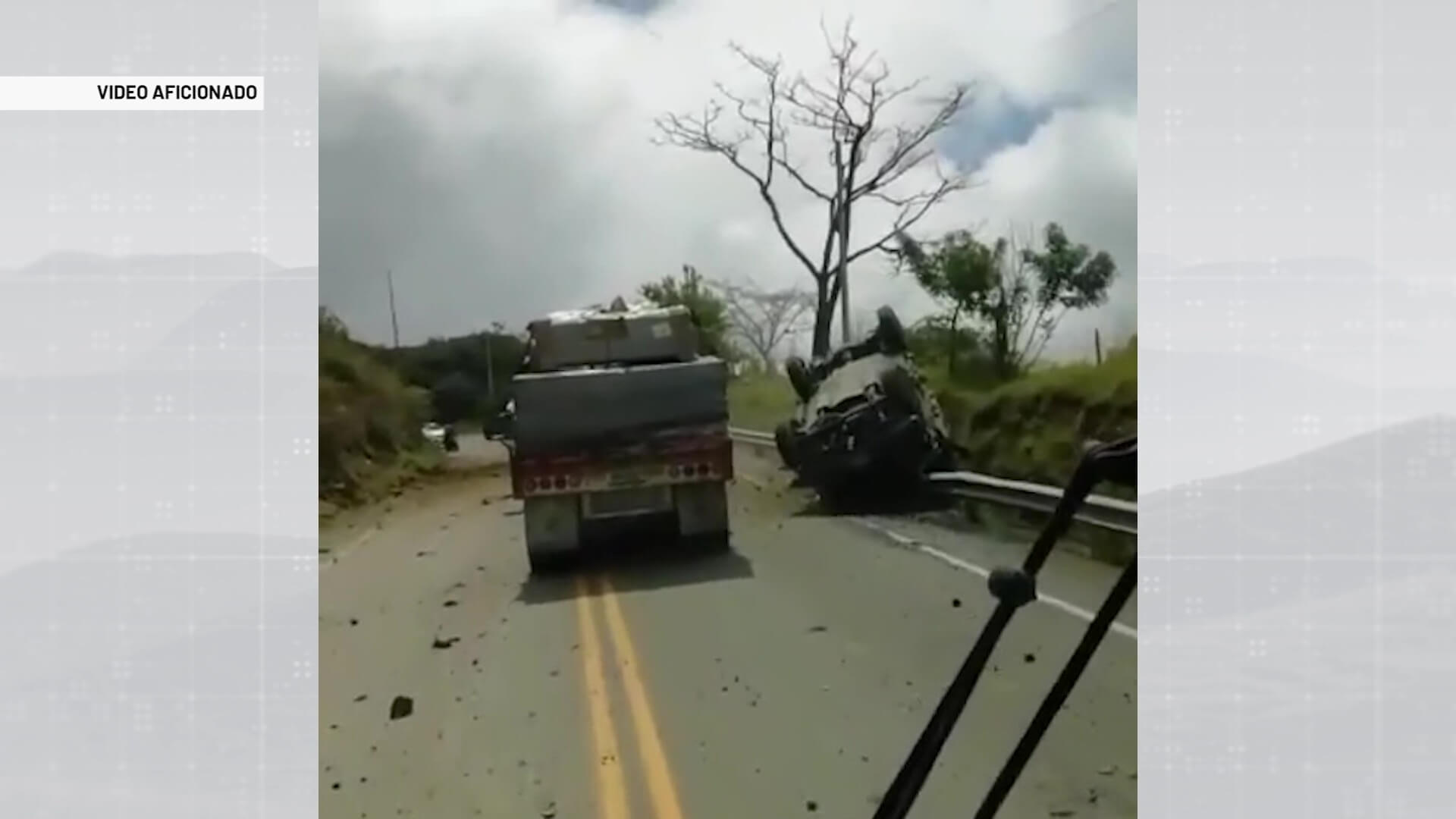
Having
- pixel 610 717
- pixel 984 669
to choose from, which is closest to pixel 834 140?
pixel 984 669

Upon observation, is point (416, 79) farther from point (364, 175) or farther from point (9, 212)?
point (9, 212)

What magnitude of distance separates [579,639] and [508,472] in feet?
1.07

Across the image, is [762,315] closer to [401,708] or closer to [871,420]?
[871,420]

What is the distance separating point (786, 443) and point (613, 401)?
1.08 feet

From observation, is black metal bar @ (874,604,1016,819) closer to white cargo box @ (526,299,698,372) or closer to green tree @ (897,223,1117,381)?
green tree @ (897,223,1117,381)

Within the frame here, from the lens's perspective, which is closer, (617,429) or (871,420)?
(617,429)

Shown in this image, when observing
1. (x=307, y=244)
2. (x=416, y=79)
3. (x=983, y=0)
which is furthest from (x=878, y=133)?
(x=307, y=244)

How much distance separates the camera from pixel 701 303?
7.83 feet

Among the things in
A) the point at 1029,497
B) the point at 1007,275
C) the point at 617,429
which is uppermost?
the point at 1007,275

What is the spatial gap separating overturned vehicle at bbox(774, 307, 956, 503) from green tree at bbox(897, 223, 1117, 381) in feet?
0.34

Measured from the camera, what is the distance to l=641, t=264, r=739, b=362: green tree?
7.77 feet

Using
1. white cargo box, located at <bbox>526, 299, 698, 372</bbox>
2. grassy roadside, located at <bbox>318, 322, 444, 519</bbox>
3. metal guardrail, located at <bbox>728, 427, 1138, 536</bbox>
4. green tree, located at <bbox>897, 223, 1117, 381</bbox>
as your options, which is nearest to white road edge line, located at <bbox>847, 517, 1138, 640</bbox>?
metal guardrail, located at <bbox>728, 427, 1138, 536</bbox>

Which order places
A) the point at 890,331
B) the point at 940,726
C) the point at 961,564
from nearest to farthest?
the point at 940,726 < the point at 961,564 < the point at 890,331

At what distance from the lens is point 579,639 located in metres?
2.35
